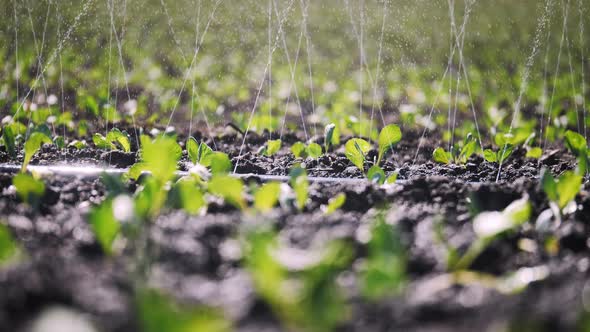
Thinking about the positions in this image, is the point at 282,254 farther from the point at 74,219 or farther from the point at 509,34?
the point at 509,34

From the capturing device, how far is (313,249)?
48.3 inches

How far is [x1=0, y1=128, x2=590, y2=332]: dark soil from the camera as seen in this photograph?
0.97 metres

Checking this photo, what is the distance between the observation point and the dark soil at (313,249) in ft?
3.19

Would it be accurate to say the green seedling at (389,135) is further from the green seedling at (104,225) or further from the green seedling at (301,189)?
the green seedling at (104,225)

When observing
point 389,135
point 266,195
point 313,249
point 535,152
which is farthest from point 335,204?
point 535,152

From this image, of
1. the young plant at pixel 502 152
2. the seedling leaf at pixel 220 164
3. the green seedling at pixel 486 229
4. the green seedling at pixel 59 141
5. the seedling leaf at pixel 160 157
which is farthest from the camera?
the green seedling at pixel 59 141

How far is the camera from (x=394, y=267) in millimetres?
971

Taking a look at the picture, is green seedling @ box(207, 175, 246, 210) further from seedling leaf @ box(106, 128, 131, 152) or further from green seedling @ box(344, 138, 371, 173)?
seedling leaf @ box(106, 128, 131, 152)

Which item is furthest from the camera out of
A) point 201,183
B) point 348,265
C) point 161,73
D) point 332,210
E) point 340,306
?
point 161,73

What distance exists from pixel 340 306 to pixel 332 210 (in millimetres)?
698

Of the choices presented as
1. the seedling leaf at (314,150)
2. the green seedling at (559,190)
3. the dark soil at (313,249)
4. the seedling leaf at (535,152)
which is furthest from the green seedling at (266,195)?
the seedling leaf at (535,152)

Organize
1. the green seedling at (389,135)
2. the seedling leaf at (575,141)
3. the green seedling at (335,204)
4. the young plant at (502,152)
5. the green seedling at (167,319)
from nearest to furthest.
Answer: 1. the green seedling at (167,319)
2. the green seedling at (335,204)
3. the seedling leaf at (575,141)
4. the green seedling at (389,135)
5. the young plant at (502,152)

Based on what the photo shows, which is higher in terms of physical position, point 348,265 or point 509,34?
point 348,265

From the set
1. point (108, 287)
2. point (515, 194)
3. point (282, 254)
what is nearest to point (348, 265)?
point (282, 254)
